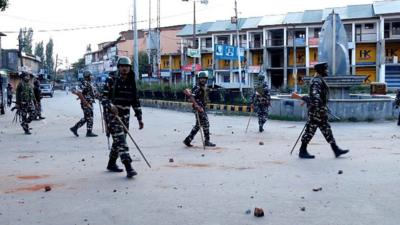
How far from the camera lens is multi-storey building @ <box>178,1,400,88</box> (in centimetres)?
6069

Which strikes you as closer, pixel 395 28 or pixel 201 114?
pixel 201 114

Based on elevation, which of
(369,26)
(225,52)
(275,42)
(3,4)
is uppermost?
(369,26)

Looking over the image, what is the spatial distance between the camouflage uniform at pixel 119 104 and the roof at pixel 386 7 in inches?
2183

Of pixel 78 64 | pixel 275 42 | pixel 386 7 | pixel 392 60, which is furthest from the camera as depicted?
pixel 78 64

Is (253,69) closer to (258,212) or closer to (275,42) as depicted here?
(275,42)

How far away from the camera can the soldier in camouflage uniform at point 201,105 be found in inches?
481

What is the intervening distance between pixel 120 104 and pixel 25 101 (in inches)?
327

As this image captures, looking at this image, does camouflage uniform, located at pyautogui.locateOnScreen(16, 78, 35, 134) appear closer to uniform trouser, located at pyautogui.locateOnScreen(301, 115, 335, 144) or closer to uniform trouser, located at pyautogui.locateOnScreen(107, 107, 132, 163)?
uniform trouser, located at pyautogui.locateOnScreen(107, 107, 132, 163)

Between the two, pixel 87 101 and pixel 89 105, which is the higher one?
pixel 87 101

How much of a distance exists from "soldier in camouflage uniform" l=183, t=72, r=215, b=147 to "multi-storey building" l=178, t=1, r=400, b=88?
4129cm

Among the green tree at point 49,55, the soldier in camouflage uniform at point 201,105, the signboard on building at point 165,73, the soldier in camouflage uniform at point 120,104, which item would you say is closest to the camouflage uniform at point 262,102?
the soldier in camouflage uniform at point 201,105

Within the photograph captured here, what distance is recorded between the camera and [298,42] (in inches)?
2640

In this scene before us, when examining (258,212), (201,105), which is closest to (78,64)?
(201,105)

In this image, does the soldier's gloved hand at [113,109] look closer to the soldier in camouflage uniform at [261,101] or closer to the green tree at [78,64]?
the soldier in camouflage uniform at [261,101]
